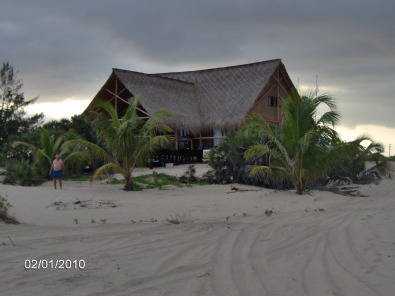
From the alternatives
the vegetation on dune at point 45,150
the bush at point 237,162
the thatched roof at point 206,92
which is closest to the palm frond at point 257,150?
the bush at point 237,162

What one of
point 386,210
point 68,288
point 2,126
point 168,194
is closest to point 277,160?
point 168,194

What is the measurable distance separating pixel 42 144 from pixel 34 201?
380 inches

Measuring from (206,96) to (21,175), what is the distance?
48.6ft

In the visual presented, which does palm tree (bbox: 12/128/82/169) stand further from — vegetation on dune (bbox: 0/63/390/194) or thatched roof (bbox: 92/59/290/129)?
thatched roof (bbox: 92/59/290/129)

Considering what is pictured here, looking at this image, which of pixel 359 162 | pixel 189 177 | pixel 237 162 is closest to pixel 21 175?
pixel 189 177

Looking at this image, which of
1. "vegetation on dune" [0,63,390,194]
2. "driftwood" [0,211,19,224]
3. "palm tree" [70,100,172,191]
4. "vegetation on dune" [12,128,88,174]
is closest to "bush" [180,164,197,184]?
"vegetation on dune" [0,63,390,194]

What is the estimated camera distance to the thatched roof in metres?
26.7

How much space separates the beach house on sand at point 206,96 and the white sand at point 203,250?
52.5ft

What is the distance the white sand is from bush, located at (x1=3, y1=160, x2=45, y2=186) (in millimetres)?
7628

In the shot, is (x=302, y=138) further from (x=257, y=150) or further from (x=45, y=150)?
(x=45, y=150)

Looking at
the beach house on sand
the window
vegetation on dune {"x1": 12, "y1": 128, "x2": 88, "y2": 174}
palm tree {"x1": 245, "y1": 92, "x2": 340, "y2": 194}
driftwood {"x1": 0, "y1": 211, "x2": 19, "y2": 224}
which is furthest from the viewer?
the window

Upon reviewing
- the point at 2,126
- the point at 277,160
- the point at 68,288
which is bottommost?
the point at 68,288

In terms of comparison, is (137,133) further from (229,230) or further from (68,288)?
(68,288)

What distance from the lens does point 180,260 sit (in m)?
5.49
